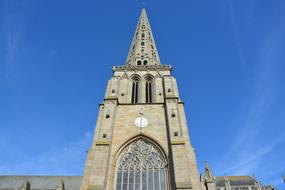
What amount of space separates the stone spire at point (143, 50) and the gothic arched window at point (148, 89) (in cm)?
408

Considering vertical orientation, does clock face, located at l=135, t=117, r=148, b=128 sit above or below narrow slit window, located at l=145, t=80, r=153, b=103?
below

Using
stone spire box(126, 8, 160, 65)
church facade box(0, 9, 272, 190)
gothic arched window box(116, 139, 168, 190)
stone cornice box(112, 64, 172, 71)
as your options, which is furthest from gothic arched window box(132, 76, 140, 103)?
gothic arched window box(116, 139, 168, 190)

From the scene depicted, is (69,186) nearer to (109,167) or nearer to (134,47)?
(109,167)

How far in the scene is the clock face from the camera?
1666 centimetres

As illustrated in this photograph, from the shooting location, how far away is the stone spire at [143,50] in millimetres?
26422

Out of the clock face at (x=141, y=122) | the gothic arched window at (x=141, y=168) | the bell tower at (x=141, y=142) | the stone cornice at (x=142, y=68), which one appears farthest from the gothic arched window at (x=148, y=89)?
the gothic arched window at (x=141, y=168)

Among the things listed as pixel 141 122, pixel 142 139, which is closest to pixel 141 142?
pixel 142 139

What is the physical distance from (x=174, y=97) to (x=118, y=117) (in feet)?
16.1

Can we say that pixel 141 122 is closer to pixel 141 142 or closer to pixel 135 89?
pixel 141 142

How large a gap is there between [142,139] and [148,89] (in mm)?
6720

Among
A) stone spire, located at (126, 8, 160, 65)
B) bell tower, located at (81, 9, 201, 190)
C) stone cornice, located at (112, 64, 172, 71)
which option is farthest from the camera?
stone spire, located at (126, 8, 160, 65)

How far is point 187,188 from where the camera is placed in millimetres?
11859

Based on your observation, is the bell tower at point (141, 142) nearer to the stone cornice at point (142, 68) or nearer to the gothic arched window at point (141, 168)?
the gothic arched window at point (141, 168)

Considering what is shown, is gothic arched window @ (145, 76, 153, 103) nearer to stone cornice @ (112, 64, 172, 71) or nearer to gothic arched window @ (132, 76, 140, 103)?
gothic arched window @ (132, 76, 140, 103)
